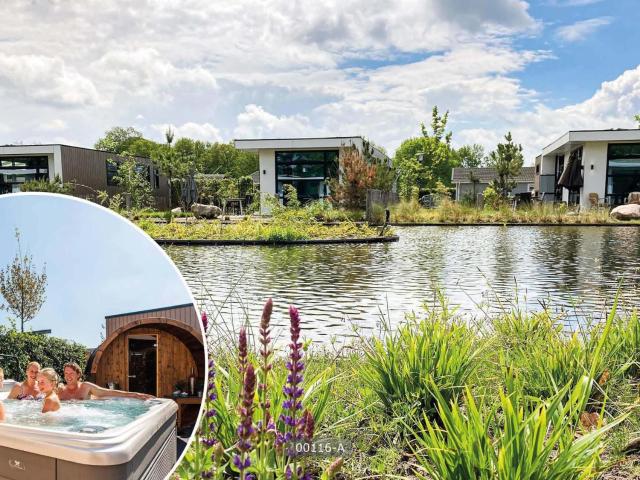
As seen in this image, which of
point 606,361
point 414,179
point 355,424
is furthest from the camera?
point 414,179

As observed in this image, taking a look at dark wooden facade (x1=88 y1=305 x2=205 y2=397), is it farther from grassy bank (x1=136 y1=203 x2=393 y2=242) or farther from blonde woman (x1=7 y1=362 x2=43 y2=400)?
grassy bank (x1=136 y1=203 x2=393 y2=242)

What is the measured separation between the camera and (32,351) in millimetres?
1266

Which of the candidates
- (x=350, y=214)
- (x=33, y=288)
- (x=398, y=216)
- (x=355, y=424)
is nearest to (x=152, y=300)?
(x=33, y=288)

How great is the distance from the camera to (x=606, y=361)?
11.9 feet

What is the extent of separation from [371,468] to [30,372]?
5.29 feet

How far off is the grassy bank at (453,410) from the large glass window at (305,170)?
3483cm

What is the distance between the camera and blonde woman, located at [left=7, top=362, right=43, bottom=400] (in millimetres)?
1233

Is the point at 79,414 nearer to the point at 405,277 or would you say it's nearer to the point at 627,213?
the point at 405,277

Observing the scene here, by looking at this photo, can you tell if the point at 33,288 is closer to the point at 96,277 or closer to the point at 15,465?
the point at 96,277

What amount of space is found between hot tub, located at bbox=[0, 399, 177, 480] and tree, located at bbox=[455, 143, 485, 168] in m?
90.5

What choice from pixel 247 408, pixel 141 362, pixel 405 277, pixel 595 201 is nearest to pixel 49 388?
pixel 141 362

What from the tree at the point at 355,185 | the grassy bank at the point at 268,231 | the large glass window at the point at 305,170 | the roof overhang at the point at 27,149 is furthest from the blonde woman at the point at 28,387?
the roof overhang at the point at 27,149

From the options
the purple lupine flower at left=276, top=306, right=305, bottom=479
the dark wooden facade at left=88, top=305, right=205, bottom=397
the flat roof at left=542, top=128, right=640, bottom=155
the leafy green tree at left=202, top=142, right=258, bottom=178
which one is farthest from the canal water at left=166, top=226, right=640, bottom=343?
the leafy green tree at left=202, top=142, right=258, bottom=178

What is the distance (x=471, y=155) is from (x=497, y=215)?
2560 inches
